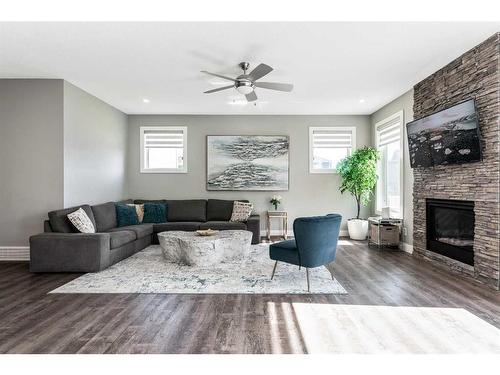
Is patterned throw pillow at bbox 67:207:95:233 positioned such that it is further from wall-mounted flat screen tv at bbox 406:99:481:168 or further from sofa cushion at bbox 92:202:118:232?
wall-mounted flat screen tv at bbox 406:99:481:168

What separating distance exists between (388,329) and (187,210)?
5.08 m

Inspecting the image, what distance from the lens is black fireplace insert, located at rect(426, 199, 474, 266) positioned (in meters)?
4.29

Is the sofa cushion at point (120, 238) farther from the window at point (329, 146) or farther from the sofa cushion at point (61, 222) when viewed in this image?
the window at point (329, 146)

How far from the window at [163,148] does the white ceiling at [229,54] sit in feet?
5.76

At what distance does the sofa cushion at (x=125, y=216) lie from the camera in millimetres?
6352

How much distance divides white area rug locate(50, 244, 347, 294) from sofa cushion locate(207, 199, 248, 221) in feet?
6.79

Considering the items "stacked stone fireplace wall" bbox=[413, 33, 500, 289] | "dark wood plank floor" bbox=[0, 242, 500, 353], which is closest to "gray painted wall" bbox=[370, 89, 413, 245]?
"stacked stone fireplace wall" bbox=[413, 33, 500, 289]

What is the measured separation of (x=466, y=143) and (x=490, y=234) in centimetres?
109

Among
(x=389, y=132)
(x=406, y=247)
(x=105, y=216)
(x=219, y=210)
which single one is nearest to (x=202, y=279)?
(x=105, y=216)

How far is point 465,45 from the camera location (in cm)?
398

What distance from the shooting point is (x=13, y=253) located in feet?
17.3
